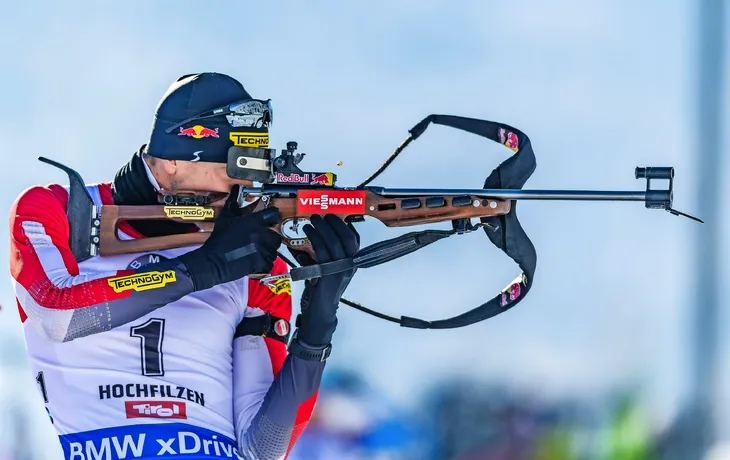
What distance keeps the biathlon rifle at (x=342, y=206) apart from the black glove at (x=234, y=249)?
4.0 inches

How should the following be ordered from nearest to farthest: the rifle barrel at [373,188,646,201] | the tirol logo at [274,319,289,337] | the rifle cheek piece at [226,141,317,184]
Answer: the rifle barrel at [373,188,646,201], the rifle cheek piece at [226,141,317,184], the tirol logo at [274,319,289,337]

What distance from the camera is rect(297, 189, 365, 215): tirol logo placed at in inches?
334

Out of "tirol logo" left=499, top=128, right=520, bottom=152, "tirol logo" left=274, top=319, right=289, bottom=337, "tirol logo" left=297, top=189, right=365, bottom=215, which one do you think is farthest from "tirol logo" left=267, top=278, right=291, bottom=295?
"tirol logo" left=499, top=128, right=520, bottom=152

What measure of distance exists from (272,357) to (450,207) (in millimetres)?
1223

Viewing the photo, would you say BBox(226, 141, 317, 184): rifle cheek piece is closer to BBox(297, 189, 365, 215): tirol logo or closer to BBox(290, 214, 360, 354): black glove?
BBox(297, 189, 365, 215): tirol logo

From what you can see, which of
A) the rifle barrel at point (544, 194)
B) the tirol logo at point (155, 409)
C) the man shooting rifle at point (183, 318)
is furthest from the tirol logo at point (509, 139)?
the tirol logo at point (155, 409)

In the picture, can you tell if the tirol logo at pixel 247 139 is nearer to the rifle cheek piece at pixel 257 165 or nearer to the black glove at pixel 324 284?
the rifle cheek piece at pixel 257 165

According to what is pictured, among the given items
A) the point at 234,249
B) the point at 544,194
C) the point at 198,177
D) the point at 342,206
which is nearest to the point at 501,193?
the point at 544,194

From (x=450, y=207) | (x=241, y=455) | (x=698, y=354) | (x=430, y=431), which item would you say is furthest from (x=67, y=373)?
(x=430, y=431)

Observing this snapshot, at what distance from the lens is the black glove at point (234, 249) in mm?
8133

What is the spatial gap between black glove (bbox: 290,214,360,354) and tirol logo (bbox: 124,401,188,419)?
69cm

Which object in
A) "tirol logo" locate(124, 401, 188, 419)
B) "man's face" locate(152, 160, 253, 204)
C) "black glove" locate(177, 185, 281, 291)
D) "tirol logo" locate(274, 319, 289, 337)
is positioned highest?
"man's face" locate(152, 160, 253, 204)

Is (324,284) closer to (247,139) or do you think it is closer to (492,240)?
(247,139)

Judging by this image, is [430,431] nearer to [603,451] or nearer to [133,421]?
[603,451]
